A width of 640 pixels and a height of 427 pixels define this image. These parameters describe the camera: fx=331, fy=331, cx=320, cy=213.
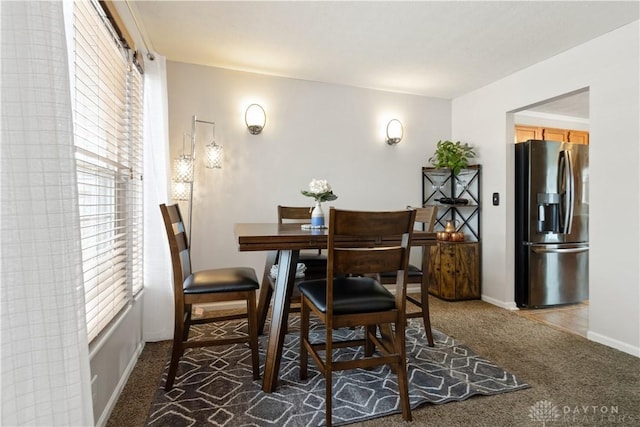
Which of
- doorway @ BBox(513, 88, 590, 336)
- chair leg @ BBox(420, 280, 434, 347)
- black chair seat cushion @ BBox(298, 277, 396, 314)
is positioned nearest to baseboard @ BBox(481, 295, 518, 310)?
doorway @ BBox(513, 88, 590, 336)

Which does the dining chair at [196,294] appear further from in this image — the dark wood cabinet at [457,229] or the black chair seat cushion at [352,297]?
the dark wood cabinet at [457,229]

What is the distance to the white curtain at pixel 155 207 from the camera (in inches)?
97.2

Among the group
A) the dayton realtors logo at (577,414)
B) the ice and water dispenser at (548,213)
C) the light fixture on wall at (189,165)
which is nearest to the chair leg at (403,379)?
the dayton realtors logo at (577,414)

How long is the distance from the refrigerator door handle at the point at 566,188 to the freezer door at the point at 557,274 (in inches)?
10.2

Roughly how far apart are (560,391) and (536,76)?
2.70 meters

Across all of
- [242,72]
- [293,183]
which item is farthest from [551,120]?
[242,72]

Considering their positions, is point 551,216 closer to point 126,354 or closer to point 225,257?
point 225,257

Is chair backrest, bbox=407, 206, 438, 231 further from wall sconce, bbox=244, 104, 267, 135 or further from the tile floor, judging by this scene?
wall sconce, bbox=244, 104, 267, 135

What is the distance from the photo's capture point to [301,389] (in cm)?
184

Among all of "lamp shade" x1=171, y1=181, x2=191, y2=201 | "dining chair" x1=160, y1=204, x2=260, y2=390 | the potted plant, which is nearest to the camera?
"dining chair" x1=160, y1=204, x2=260, y2=390

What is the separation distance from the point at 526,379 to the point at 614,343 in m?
1.09

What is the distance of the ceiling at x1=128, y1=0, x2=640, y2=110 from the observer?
2.25m

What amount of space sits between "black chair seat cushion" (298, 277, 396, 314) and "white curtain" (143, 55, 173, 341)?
1311 mm

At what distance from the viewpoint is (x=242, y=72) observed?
3.32 m
